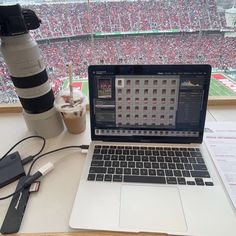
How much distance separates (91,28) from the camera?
984 mm

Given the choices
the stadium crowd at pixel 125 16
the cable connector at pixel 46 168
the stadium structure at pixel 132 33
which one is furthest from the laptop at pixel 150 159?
the stadium crowd at pixel 125 16

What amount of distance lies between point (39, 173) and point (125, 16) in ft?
2.61

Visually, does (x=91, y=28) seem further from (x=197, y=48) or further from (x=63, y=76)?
(x=197, y=48)

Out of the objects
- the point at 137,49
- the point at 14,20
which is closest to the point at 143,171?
the point at 14,20

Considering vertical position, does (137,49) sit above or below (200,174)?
above

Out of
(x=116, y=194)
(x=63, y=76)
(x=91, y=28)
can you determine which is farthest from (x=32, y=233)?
(x=91, y=28)

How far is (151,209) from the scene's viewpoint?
0.47m

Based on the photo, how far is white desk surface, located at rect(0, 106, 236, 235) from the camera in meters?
0.47

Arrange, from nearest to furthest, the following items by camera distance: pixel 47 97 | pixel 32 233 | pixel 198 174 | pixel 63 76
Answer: pixel 32 233 → pixel 198 174 → pixel 47 97 → pixel 63 76

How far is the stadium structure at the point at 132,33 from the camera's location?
3.15ft

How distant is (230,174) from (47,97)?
0.60 metres

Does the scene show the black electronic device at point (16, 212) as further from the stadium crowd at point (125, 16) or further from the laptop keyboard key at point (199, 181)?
the stadium crowd at point (125, 16)

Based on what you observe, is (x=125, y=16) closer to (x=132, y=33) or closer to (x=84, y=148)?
(x=132, y=33)

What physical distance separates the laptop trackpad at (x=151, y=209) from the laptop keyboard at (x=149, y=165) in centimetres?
3
